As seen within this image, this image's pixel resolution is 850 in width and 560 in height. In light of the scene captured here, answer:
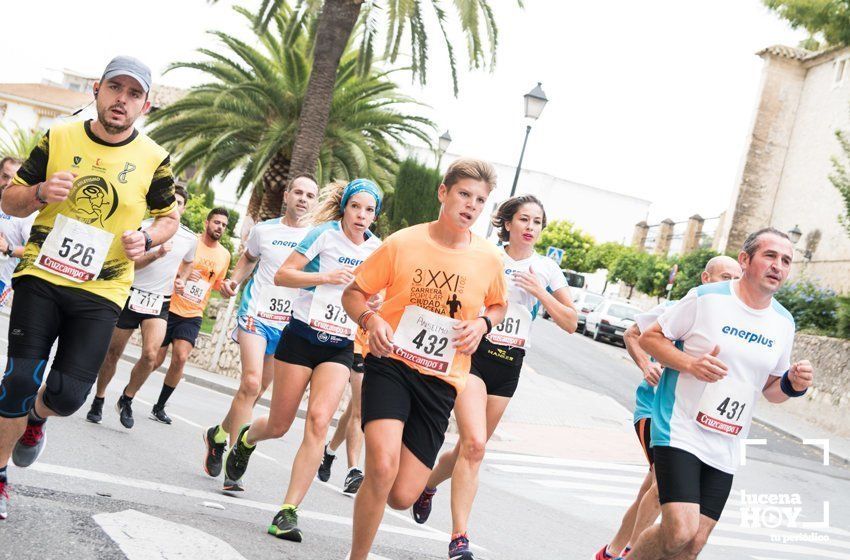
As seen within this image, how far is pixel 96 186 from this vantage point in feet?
17.1

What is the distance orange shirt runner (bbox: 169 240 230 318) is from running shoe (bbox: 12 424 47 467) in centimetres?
497

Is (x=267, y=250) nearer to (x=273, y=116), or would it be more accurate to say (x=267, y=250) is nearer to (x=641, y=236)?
(x=273, y=116)

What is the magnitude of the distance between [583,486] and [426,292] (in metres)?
8.71

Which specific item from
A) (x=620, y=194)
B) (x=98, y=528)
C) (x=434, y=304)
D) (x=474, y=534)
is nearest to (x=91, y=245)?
(x=98, y=528)

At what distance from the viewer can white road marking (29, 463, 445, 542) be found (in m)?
6.54

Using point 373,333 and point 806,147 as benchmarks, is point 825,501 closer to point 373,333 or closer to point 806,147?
point 373,333

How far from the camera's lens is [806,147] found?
47.9 metres

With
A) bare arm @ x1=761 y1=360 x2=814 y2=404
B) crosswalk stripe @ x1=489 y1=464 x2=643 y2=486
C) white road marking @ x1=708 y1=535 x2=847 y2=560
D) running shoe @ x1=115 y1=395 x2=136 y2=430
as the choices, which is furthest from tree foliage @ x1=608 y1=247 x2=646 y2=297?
bare arm @ x1=761 y1=360 x2=814 y2=404

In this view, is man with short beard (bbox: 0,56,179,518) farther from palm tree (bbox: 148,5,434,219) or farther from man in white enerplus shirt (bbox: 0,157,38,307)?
palm tree (bbox: 148,5,434,219)

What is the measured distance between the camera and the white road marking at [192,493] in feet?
21.5

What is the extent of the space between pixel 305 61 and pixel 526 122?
6.23 m

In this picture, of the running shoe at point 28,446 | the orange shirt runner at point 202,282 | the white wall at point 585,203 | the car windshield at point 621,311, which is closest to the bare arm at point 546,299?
the running shoe at point 28,446

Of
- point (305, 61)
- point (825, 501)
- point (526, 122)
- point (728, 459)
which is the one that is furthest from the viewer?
point (305, 61)

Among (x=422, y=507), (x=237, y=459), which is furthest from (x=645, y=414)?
(x=237, y=459)
